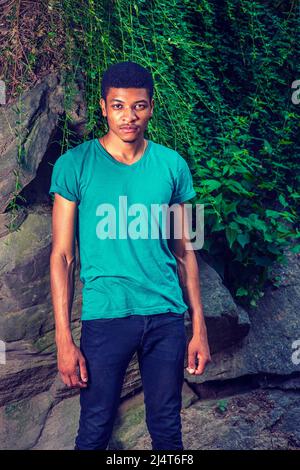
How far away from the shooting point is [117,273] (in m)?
2.77

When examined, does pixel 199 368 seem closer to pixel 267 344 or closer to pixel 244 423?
pixel 244 423

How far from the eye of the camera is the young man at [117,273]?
2.77 meters

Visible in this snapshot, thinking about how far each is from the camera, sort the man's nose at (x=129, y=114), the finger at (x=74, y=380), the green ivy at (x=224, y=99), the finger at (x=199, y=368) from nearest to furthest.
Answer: the finger at (x=74, y=380) < the man's nose at (x=129, y=114) < the finger at (x=199, y=368) < the green ivy at (x=224, y=99)

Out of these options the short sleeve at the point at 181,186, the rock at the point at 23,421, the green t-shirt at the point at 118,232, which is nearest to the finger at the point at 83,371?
the green t-shirt at the point at 118,232

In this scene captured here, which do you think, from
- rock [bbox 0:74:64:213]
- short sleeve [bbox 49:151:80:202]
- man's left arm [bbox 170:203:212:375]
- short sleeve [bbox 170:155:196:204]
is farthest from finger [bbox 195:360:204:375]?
rock [bbox 0:74:64:213]

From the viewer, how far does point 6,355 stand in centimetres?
361

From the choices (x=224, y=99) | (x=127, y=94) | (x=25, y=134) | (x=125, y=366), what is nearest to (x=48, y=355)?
(x=125, y=366)

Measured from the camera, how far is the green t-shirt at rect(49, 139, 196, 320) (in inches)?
109

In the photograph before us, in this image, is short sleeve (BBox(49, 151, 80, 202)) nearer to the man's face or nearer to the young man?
the young man

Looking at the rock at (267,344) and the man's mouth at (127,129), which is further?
the rock at (267,344)

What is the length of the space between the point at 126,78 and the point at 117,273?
2.81 ft

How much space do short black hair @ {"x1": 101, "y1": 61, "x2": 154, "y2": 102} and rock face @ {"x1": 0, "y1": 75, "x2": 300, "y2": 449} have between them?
0.80 meters

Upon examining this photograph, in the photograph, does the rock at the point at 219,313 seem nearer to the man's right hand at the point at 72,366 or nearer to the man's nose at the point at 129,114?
the man's right hand at the point at 72,366

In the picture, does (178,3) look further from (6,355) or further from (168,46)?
(6,355)
